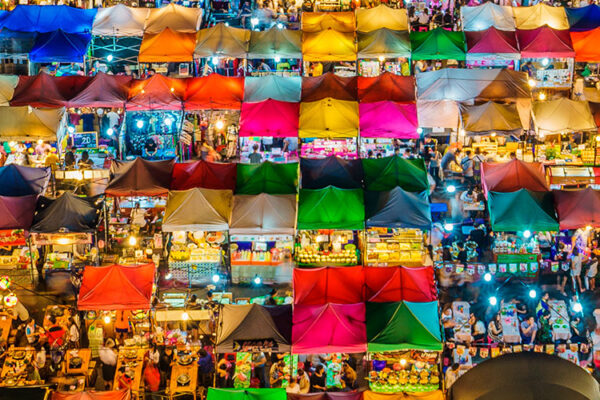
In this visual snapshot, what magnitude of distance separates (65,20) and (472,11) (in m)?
15.0

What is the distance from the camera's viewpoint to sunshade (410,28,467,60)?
2773 centimetres

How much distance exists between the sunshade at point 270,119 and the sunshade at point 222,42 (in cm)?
349

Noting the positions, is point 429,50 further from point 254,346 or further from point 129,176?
point 254,346

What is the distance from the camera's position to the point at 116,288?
19.5 m

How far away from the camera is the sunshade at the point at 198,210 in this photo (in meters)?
21.2

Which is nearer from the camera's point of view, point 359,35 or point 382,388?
point 382,388

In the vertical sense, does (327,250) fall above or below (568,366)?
above

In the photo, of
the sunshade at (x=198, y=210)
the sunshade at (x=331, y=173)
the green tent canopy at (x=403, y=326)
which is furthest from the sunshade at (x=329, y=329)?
the sunshade at (x=331, y=173)

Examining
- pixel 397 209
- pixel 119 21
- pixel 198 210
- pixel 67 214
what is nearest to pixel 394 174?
pixel 397 209

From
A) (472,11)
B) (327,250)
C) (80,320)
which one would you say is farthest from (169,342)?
(472,11)

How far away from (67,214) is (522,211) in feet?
39.6

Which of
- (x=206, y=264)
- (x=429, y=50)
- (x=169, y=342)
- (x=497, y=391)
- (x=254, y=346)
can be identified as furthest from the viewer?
(x=429, y=50)

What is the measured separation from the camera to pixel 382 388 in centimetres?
1819

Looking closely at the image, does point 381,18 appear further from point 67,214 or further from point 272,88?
point 67,214
